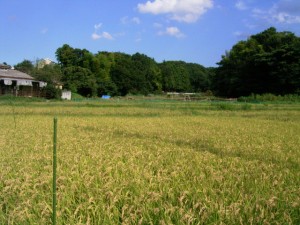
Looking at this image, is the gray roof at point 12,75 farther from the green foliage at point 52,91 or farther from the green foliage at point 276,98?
the green foliage at point 276,98

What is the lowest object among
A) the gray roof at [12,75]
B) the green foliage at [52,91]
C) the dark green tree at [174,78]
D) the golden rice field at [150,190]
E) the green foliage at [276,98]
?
the golden rice field at [150,190]

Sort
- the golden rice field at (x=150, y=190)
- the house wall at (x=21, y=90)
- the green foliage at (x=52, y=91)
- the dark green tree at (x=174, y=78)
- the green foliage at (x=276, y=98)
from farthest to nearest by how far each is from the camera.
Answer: the dark green tree at (x=174, y=78)
the green foliage at (x=276, y=98)
the green foliage at (x=52, y=91)
the house wall at (x=21, y=90)
the golden rice field at (x=150, y=190)

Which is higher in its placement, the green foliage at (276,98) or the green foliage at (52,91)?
the green foliage at (52,91)

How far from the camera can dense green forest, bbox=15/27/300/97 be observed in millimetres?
47625

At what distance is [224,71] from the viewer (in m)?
65.2

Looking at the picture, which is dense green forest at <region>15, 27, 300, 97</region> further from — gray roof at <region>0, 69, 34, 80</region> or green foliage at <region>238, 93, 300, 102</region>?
green foliage at <region>238, 93, 300, 102</region>

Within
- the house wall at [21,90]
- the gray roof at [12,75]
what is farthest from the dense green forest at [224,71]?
the gray roof at [12,75]

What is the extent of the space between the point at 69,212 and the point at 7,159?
2.88 metres

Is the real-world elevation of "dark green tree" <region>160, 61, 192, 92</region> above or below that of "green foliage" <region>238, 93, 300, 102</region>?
above

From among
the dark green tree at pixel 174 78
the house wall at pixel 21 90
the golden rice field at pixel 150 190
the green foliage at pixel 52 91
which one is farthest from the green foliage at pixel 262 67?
the golden rice field at pixel 150 190

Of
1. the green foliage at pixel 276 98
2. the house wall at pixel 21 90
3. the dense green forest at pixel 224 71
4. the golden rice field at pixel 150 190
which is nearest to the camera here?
the golden rice field at pixel 150 190

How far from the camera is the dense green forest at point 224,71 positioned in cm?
4762

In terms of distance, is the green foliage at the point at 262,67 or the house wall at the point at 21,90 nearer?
the house wall at the point at 21,90

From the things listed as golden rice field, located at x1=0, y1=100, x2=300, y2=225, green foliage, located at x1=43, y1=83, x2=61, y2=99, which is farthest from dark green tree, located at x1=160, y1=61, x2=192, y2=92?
golden rice field, located at x1=0, y1=100, x2=300, y2=225
